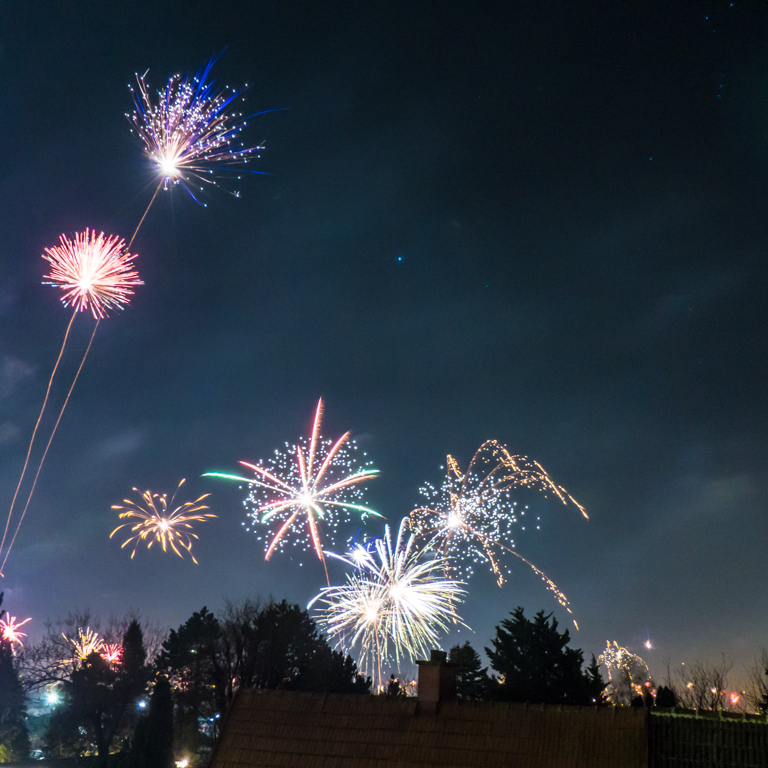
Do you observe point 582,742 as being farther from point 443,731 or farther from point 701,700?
point 701,700

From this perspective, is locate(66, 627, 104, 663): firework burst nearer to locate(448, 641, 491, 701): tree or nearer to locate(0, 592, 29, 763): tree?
locate(0, 592, 29, 763): tree

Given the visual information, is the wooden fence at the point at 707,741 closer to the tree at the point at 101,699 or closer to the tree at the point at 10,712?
the tree at the point at 101,699

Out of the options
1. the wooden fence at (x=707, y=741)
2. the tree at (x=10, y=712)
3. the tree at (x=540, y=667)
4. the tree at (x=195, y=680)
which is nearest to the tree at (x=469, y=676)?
the tree at (x=540, y=667)

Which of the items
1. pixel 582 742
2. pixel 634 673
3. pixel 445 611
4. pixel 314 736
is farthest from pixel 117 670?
pixel 634 673

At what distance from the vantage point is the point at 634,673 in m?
91.0

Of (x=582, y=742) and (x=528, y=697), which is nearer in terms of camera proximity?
(x=582, y=742)

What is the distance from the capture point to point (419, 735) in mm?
21312

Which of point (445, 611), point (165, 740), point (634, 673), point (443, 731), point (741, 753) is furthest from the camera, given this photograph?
point (634, 673)

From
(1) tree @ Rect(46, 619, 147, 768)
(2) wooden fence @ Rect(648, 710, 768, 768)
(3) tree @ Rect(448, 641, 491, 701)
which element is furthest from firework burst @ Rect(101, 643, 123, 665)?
(2) wooden fence @ Rect(648, 710, 768, 768)

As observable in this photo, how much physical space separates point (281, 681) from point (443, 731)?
3569cm

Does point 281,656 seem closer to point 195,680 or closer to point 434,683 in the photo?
point 195,680

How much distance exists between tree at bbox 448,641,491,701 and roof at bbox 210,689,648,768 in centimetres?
2296

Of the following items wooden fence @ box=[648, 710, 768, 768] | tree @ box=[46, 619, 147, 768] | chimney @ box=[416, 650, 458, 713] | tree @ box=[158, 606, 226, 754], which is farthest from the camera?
tree @ box=[46, 619, 147, 768]

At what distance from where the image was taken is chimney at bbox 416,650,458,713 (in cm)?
2231
